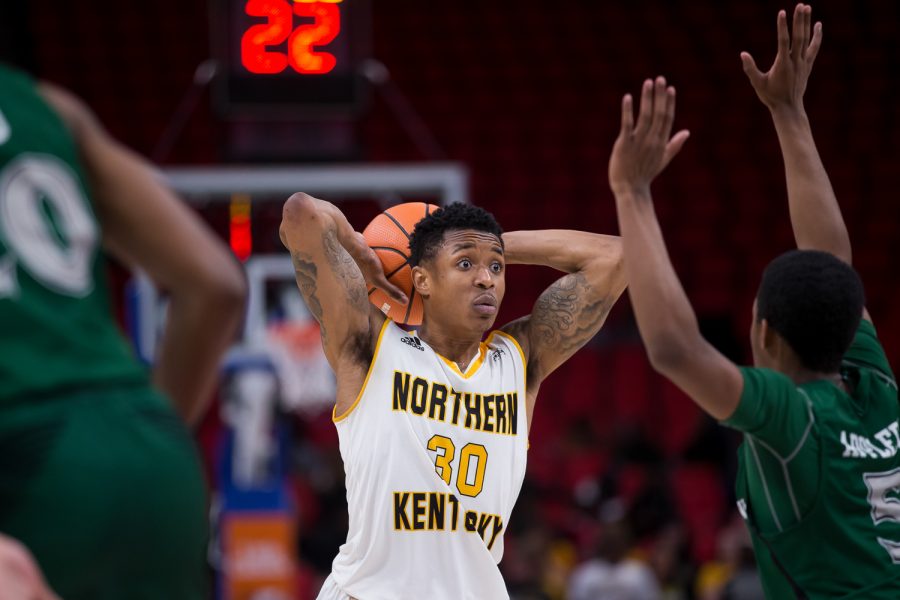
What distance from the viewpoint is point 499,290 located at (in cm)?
414

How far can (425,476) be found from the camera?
383 cm

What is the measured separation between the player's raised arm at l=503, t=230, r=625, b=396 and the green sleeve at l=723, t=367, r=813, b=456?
1446mm

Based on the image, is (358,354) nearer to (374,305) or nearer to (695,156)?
(374,305)

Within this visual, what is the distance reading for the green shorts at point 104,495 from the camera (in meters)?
1.83

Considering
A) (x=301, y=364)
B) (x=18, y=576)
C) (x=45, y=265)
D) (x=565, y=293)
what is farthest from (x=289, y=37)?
(x=18, y=576)

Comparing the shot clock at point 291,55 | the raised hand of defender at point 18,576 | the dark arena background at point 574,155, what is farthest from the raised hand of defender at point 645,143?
the dark arena background at point 574,155

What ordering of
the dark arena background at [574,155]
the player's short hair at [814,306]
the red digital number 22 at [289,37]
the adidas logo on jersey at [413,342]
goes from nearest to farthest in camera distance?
the player's short hair at [814,306], the adidas logo on jersey at [413,342], the red digital number 22 at [289,37], the dark arena background at [574,155]

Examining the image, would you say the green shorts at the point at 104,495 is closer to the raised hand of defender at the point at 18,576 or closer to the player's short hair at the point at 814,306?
the raised hand of defender at the point at 18,576

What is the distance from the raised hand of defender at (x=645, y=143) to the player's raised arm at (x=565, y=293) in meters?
1.62

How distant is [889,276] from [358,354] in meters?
10.8

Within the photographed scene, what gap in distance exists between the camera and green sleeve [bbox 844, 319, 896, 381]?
11.5 ft

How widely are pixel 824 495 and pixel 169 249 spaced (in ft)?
5.73

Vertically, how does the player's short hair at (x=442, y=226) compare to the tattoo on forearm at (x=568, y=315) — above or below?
above

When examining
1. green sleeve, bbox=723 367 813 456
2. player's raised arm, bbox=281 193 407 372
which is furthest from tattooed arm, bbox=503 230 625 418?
green sleeve, bbox=723 367 813 456
